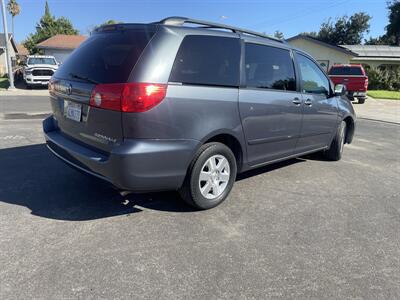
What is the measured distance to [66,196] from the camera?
407 cm

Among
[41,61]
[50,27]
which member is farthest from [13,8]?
[41,61]

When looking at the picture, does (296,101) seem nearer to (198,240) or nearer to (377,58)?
(198,240)

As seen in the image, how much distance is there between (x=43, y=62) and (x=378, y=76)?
2586cm

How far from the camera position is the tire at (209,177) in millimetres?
3633

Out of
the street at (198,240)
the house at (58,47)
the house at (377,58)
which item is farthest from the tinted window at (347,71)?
the house at (58,47)

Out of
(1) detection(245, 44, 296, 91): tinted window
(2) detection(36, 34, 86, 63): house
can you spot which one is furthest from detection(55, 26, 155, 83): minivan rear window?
(2) detection(36, 34, 86, 63): house

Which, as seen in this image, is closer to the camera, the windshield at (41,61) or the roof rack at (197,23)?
the roof rack at (197,23)

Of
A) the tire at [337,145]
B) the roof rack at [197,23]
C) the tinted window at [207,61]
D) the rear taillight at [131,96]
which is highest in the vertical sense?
the roof rack at [197,23]

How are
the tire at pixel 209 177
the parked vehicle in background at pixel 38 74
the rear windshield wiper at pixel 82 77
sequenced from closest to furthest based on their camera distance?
the rear windshield wiper at pixel 82 77 < the tire at pixel 209 177 < the parked vehicle in background at pixel 38 74

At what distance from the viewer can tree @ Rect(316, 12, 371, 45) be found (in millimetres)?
60469

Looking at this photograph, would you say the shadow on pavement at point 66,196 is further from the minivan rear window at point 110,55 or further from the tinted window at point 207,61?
the tinted window at point 207,61

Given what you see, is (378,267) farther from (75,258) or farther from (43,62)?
(43,62)

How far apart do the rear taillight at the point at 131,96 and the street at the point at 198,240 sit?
96 cm

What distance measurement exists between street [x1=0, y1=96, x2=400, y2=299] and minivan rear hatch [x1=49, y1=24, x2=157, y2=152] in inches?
24.2
